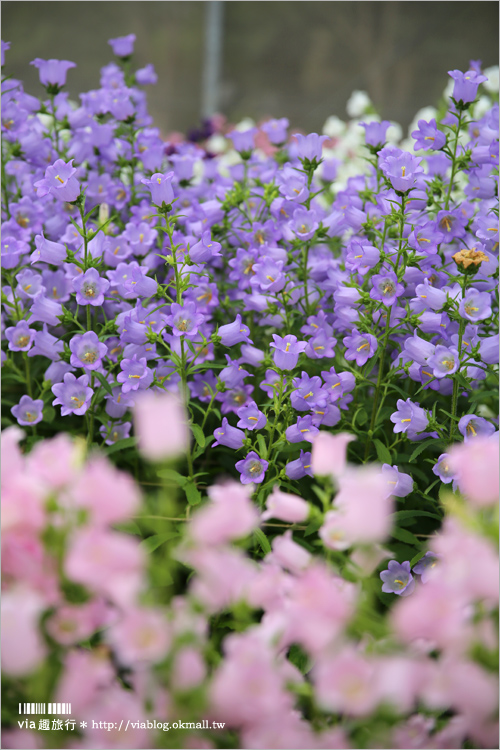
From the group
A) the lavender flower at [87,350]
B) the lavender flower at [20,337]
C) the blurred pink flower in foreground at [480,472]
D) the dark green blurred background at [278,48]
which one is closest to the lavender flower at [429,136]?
the lavender flower at [87,350]

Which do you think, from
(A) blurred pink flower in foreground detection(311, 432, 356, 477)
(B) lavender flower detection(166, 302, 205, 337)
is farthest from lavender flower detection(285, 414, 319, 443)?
(A) blurred pink flower in foreground detection(311, 432, 356, 477)

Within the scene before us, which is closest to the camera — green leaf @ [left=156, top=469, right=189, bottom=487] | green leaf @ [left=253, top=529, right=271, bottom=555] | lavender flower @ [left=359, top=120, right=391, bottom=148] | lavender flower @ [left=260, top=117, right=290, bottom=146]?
green leaf @ [left=253, top=529, right=271, bottom=555]

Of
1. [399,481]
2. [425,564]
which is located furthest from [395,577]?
[399,481]

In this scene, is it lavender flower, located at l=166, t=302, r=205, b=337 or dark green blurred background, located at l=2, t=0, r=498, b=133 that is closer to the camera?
lavender flower, located at l=166, t=302, r=205, b=337

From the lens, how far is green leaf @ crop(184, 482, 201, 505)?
120 centimetres

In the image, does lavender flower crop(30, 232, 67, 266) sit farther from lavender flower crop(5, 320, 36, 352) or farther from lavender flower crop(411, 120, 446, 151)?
lavender flower crop(411, 120, 446, 151)

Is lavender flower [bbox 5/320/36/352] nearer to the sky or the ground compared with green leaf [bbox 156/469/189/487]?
nearer to the sky

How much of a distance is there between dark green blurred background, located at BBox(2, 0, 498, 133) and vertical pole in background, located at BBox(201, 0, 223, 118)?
0.05m

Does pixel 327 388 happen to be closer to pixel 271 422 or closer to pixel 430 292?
pixel 271 422

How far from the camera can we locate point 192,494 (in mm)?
1208

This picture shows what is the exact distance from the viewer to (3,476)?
57 cm

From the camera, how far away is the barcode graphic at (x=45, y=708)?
0.54 m

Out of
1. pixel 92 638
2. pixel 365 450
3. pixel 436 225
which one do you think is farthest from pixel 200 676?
pixel 436 225

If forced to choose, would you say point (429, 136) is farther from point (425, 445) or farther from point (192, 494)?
point (192, 494)
